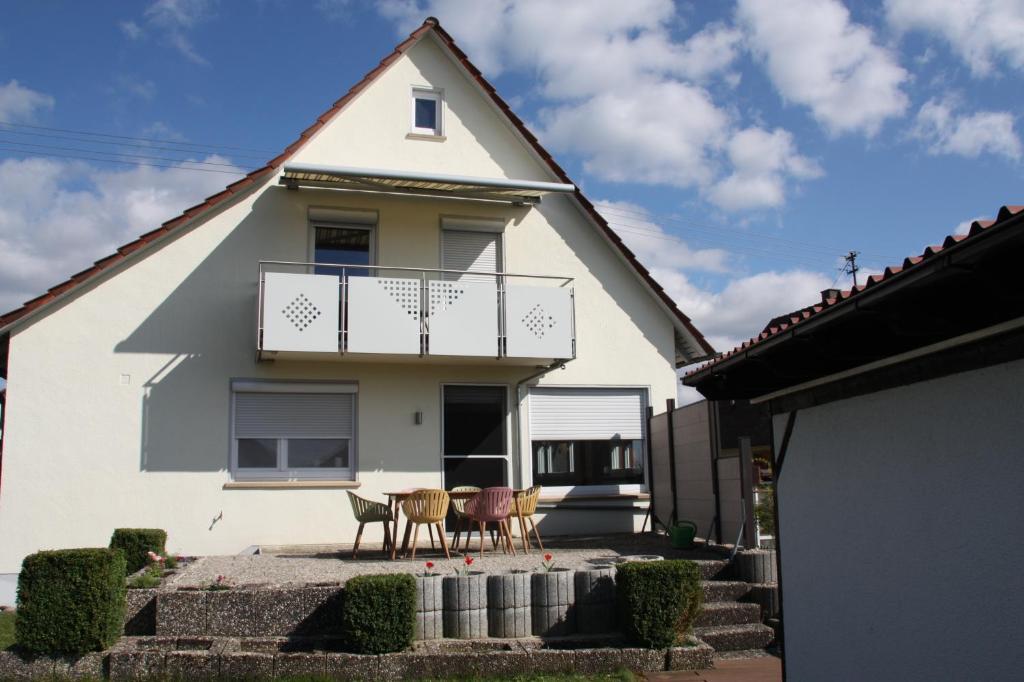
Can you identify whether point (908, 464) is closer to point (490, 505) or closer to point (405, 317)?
point (490, 505)

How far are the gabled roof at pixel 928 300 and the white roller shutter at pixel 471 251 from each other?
9854mm

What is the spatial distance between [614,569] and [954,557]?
4833 millimetres

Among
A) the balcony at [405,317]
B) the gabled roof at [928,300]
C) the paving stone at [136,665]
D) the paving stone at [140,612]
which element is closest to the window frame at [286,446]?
the balcony at [405,317]

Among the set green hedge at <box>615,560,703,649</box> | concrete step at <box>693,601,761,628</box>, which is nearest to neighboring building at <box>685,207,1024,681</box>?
green hedge at <box>615,560,703,649</box>

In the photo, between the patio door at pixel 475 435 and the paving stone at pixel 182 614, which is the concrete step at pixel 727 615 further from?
the patio door at pixel 475 435

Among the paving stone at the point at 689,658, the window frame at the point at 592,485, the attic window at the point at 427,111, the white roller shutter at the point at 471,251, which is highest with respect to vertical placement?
the attic window at the point at 427,111

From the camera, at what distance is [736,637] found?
884 centimetres

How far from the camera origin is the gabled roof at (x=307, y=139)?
13.5m

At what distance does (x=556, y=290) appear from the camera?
47.3ft

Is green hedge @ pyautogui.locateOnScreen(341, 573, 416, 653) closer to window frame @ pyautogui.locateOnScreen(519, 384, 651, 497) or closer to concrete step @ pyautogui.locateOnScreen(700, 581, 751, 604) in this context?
concrete step @ pyautogui.locateOnScreen(700, 581, 751, 604)

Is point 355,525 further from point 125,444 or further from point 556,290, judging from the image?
point 556,290

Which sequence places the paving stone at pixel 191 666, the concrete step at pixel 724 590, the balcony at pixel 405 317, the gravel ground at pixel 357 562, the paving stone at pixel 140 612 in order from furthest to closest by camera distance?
the balcony at pixel 405 317
the gravel ground at pixel 357 562
the concrete step at pixel 724 590
the paving stone at pixel 140 612
the paving stone at pixel 191 666

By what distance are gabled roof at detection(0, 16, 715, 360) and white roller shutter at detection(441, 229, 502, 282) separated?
1.71 m

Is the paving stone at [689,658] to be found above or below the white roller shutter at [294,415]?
below
